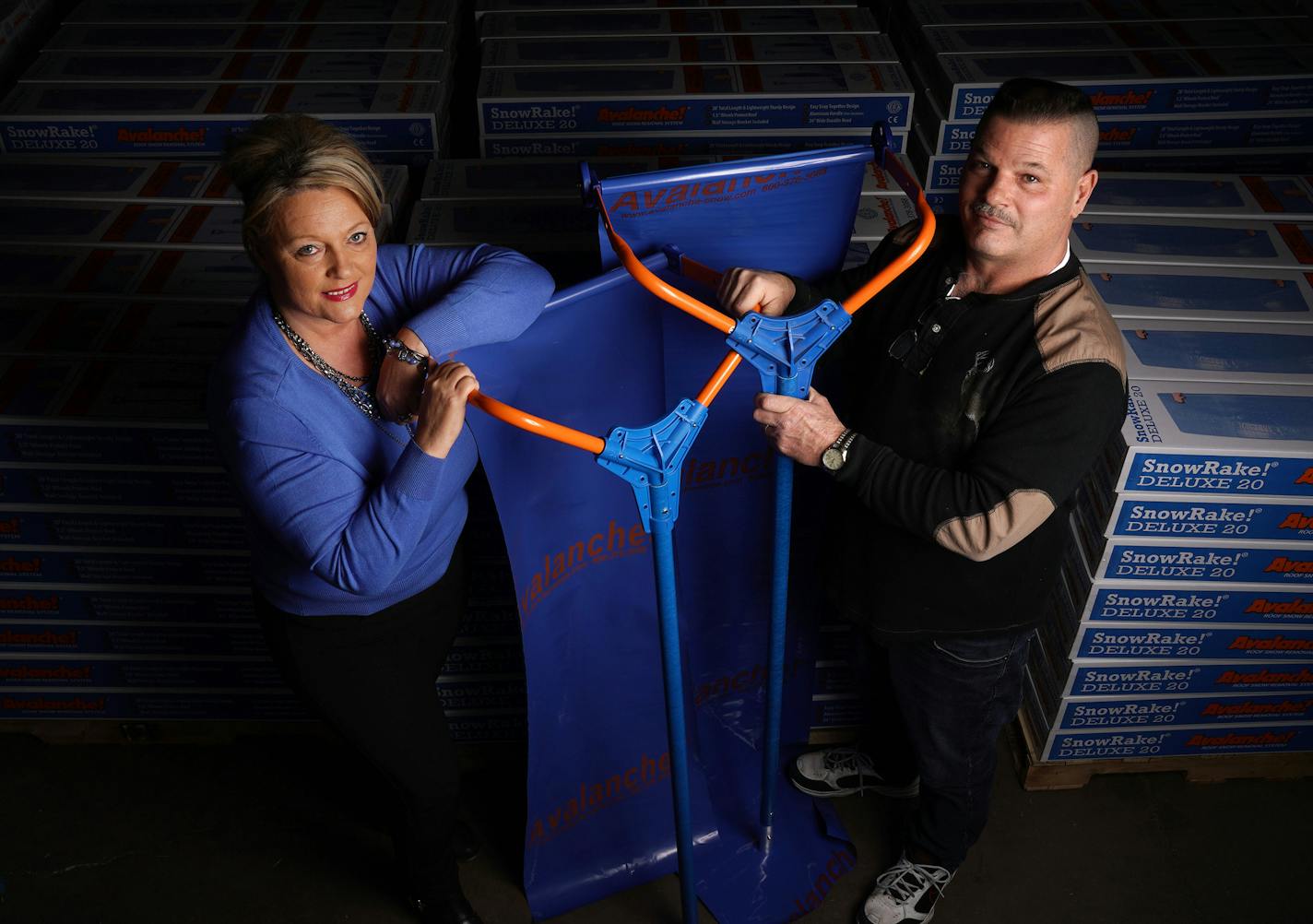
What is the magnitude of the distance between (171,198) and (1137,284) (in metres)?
2.54

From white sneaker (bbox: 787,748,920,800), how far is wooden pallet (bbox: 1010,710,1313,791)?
33 centimetres

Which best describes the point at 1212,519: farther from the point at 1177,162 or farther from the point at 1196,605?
the point at 1177,162

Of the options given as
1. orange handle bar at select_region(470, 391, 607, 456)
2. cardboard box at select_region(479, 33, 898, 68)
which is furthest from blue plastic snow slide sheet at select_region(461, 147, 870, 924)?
cardboard box at select_region(479, 33, 898, 68)

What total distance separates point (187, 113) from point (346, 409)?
187 cm

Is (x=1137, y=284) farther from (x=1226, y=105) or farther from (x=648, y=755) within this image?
(x=648, y=755)

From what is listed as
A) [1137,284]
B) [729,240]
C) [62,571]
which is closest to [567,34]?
[729,240]

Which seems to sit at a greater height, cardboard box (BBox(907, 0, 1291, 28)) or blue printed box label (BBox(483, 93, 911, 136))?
cardboard box (BBox(907, 0, 1291, 28))

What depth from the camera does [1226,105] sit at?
3.35 m

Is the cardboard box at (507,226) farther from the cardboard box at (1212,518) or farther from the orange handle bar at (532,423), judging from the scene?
the cardboard box at (1212,518)

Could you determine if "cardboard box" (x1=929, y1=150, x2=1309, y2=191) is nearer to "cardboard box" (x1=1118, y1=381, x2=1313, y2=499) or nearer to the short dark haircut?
"cardboard box" (x1=1118, y1=381, x2=1313, y2=499)

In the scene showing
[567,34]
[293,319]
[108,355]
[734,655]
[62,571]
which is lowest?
[734,655]

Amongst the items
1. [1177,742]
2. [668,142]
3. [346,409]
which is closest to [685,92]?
[668,142]

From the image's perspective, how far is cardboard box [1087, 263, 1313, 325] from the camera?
104 inches

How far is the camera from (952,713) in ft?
8.05
